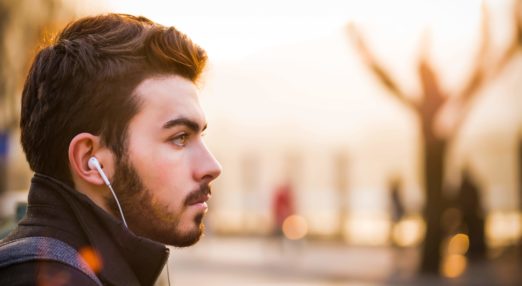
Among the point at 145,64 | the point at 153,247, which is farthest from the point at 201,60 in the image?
the point at 153,247

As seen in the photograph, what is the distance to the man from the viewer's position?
2146 mm

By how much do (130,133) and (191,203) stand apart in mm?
225

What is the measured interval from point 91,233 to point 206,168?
0.35 m

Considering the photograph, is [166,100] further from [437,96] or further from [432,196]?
[432,196]

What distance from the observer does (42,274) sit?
1.87m

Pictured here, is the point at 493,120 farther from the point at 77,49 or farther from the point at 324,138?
the point at 77,49

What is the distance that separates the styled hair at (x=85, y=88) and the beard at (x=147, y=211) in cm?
6

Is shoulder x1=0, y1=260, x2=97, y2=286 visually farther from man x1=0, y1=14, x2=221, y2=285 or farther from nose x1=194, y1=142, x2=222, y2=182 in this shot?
nose x1=194, y1=142, x2=222, y2=182

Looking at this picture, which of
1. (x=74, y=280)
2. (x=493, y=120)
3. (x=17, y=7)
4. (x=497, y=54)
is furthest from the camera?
(x=493, y=120)

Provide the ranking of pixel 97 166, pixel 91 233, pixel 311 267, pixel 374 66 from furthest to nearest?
pixel 311 267
pixel 374 66
pixel 97 166
pixel 91 233

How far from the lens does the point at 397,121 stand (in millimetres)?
47344

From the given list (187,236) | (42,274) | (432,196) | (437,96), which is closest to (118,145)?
(187,236)

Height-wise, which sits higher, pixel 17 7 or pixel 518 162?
pixel 17 7

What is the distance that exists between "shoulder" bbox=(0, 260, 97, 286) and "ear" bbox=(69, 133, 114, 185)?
35 centimetres
